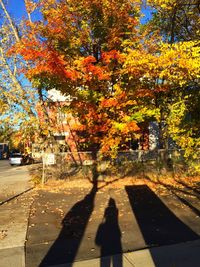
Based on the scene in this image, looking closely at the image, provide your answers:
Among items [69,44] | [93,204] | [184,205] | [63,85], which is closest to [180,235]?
[184,205]

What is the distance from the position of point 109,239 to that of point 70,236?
0.95 m

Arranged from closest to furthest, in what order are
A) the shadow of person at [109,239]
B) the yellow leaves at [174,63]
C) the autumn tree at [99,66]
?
the shadow of person at [109,239] → the yellow leaves at [174,63] → the autumn tree at [99,66]

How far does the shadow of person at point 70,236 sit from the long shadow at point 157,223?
1.47m

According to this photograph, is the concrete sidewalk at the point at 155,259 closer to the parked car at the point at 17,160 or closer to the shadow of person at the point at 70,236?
the shadow of person at the point at 70,236

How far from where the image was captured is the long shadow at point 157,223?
7.33 metres

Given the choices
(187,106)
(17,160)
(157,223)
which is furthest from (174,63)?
(17,160)

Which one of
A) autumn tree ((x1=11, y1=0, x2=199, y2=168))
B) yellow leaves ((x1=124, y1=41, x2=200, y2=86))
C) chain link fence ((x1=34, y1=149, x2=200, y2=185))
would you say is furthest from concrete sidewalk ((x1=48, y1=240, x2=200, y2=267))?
chain link fence ((x1=34, y1=149, x2=200, y2=185))

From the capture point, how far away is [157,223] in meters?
8.59

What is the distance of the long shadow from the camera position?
24.0 ft

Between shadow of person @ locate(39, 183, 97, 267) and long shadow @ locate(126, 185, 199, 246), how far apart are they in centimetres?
147

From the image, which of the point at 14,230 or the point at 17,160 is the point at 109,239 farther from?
the point at 17,160

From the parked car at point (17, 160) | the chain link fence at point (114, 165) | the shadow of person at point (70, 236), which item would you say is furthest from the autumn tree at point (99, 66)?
the parked car at point (17, 160)

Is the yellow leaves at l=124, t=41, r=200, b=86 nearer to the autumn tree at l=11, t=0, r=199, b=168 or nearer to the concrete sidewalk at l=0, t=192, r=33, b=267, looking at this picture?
the autumn tree at l=11, t=0, r=199, b=168

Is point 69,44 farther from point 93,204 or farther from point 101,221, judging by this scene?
point 101,221
